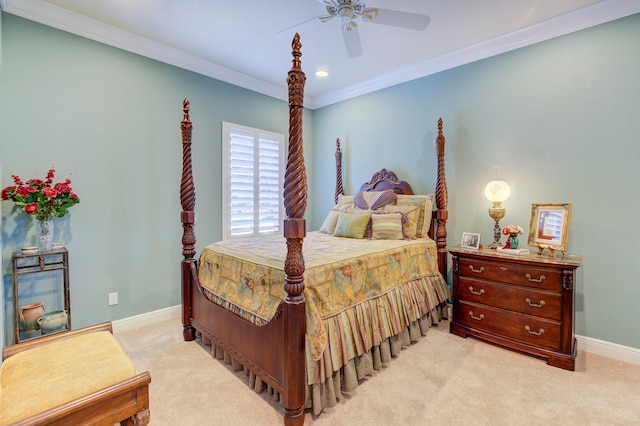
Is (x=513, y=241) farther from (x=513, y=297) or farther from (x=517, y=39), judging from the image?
(x=517, y=39)

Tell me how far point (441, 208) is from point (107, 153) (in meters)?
3.48

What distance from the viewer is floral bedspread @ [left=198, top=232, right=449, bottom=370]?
1934mm

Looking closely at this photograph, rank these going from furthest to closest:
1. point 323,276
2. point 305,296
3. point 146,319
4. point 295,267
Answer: point 146,319 < point 323,276 < point 305,296 < point 295,267

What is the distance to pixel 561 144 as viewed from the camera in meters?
2.74

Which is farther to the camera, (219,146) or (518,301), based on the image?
(219,146)

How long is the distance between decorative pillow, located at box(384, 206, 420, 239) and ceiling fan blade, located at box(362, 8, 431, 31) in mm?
1759

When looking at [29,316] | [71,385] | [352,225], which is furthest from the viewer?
[352,225]

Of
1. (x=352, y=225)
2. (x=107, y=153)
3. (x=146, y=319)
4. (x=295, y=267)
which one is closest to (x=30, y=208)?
(x=107, y=153)

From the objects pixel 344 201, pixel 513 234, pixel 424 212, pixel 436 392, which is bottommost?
pixel 436 392

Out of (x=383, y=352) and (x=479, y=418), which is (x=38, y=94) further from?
(x=479, y=418)

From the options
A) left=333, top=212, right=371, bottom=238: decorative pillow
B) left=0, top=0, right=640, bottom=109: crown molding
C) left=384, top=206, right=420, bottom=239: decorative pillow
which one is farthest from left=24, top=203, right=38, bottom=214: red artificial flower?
left=384, top=206, right=420, bottom=239: decorative pillow

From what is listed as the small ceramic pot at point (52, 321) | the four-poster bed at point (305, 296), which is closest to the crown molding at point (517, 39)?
the four-poster bed at point (305, 296)

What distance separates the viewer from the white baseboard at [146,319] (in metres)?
2.98

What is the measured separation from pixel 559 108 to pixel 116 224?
172 inches
